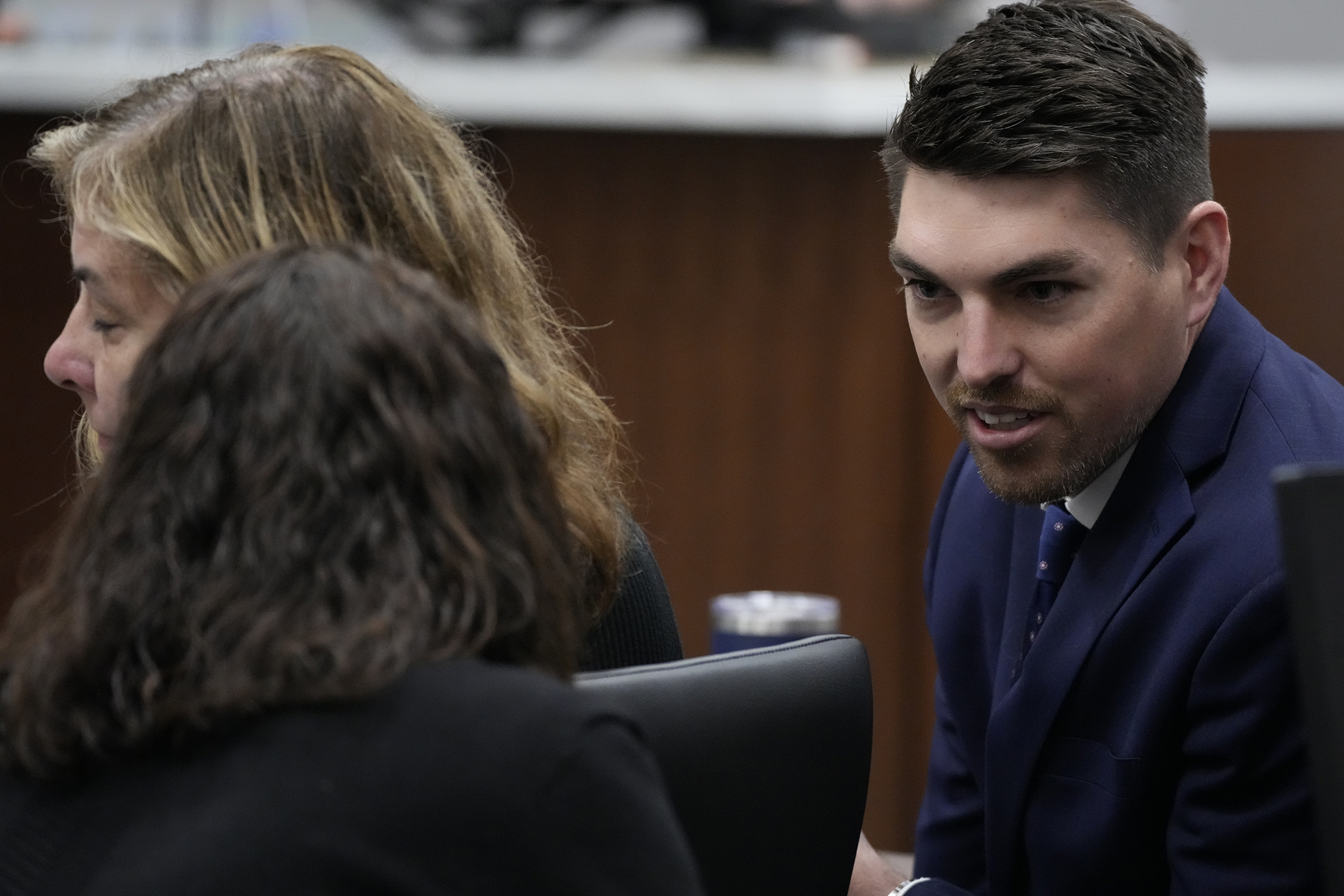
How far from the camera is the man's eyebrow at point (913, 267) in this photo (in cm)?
134

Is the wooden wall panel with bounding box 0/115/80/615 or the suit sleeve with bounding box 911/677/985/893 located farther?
the wooden wall panel with bounding box 0/115/80/615

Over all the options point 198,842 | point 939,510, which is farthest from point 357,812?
point 939,510

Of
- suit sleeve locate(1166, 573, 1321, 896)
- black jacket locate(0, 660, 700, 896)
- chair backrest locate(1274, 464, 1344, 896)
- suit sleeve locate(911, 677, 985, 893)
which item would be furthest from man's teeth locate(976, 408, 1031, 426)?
black jacket locate(0, 660, 700, 896)

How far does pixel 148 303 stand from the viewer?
45.5 inches

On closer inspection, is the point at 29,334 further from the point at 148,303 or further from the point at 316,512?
the point at 316,512

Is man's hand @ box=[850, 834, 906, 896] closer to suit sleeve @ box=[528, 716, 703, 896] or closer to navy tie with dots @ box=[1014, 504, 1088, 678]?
navy tie with dots @ box=[1014, 504, 1088, 678]

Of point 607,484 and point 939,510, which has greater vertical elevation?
point 607,484

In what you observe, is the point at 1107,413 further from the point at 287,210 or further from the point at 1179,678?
the point at 287,210

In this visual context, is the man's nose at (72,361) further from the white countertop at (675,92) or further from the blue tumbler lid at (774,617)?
the white countertop at (675,92)

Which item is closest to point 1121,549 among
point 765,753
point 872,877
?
point 872,877

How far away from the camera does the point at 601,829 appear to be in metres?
0.72

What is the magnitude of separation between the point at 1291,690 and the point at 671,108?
6.06 ft

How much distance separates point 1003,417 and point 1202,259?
0.23 m

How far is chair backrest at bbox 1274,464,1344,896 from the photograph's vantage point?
2.46 feet
